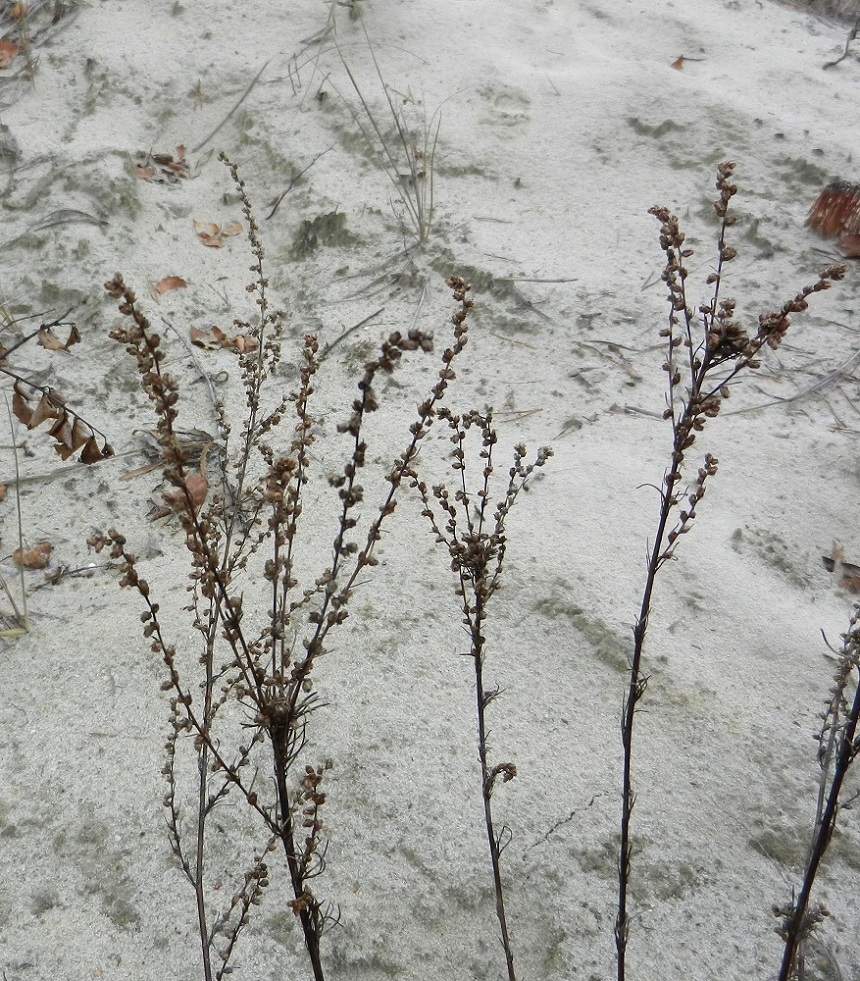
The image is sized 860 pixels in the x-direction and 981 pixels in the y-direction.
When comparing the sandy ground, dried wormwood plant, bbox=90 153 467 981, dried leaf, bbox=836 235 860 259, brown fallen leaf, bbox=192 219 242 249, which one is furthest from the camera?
brown fallen leaf, bbox=192 219 242 249

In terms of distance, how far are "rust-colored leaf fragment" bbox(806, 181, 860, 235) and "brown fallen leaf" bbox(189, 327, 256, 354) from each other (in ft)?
7.22

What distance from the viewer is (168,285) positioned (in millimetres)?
3203

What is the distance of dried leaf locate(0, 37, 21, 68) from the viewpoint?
3953mm

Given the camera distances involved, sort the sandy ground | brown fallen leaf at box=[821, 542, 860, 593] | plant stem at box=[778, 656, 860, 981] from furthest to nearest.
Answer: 1. brown fallen leaf at box=[821, 542, 860, 593]
2. the sandy ground
3. plant stem at box=[778, 656, 860, 981]

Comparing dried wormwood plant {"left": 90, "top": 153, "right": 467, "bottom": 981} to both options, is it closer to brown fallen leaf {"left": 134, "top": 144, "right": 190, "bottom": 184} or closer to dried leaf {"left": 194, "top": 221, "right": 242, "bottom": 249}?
dried leaf {"left": 194, "top": 221, "right": 242, "bottom": 249}

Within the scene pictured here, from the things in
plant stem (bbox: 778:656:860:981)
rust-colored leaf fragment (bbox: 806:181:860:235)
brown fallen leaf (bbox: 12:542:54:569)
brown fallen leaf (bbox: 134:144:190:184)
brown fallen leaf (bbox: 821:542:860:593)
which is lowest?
brown fallen leaf (bbox: 12:542:54:569)

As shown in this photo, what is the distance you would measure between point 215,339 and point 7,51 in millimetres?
2192

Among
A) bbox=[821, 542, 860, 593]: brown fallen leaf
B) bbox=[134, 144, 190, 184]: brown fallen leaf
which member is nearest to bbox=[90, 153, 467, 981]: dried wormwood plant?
bbox=[821, 542, 860, 593]: brown fallen leaf

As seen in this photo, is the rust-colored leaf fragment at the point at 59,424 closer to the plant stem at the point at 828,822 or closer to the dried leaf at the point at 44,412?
the dried leaf at the point at 44,412

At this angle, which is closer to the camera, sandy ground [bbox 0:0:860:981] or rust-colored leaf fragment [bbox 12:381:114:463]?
rust-colored leaf fragment [bbox 12:381:114:463]

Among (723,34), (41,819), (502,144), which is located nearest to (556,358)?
(502,144)

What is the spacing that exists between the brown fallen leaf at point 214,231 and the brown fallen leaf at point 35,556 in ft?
5.31

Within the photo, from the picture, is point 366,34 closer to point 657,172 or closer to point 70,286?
point 657,172

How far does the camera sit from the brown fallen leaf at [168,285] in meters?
3.18
